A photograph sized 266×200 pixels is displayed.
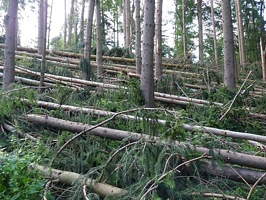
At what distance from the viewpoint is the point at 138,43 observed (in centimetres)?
1054

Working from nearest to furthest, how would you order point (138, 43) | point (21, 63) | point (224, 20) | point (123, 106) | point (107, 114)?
point (107, 114)
point (123, 106)
point (224, 20)
point (21, 63)
point (138, 43)

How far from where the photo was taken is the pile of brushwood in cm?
326

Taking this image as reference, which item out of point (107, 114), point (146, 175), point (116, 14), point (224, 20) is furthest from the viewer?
point (116, 14)

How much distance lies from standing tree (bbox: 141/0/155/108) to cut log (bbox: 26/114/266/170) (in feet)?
6.41

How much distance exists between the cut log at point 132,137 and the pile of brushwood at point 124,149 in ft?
0.04

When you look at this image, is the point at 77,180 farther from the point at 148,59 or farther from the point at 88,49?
the point at 88,49

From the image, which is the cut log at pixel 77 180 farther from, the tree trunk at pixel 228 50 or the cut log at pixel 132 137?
the tree trunk at pixel 228 50

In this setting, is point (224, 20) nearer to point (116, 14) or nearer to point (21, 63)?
point (21, 63)

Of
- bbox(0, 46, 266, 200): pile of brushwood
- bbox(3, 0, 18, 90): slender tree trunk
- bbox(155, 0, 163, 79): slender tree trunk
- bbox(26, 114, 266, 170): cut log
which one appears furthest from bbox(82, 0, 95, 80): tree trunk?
bbox(26, 114, 266, 170): cut log

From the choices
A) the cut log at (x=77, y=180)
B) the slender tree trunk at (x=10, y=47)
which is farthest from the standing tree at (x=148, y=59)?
the slender tree trunk at (x=10, y=47)

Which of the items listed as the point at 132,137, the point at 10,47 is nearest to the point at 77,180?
the point at 132,137

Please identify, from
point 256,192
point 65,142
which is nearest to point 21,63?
point 65,142

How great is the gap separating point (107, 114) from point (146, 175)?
1861 mm

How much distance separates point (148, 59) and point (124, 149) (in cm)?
295
